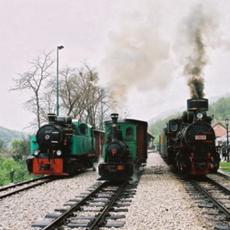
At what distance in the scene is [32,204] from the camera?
1179 cm

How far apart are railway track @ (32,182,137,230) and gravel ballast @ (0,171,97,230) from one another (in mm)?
349

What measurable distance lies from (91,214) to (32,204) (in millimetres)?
2224

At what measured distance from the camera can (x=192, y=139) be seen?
1864 centimetres

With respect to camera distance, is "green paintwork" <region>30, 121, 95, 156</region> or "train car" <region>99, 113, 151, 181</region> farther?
"green paintwork" <region>30, 121, 95, 156</region>

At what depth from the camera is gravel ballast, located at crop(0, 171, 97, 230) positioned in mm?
9344

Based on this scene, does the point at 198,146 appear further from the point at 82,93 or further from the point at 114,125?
the point at 82,93

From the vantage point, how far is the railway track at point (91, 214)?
8749 mm

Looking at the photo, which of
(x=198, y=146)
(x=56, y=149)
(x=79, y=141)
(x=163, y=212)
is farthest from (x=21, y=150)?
(x=163, y=212)

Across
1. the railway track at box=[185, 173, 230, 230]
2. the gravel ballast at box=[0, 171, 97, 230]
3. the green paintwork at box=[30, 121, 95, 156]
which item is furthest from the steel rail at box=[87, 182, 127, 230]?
the green paintwork at box=[30, 121, 95, 156]

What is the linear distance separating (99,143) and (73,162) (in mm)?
11313

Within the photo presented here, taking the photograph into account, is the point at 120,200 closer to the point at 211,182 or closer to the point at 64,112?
the point at 211,182

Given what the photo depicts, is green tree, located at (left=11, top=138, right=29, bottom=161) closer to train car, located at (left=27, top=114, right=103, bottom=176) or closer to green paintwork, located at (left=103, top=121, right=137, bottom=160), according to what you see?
train car, located at (left=27, top=114, right=103, bottom=176)

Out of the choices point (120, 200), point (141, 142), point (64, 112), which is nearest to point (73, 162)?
point (141, 142)

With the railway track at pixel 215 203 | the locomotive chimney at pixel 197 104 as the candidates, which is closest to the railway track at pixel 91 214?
the railway track at pixel 215 203
